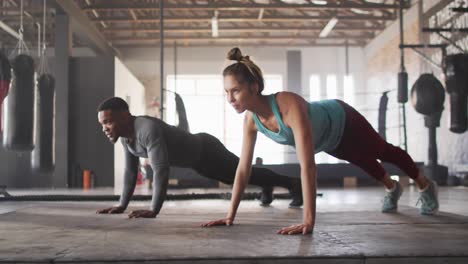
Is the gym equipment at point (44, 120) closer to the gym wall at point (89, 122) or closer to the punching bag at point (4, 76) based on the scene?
the punching bag at point (4, 76)

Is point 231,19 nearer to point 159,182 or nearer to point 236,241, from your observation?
point 159,182

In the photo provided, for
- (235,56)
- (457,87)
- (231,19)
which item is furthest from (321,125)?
(231,19)

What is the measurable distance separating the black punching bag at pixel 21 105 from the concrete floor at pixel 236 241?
2.37 meters

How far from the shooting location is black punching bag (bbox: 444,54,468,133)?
6098mm

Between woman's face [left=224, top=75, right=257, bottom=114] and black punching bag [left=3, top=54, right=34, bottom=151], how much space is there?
10.7ft

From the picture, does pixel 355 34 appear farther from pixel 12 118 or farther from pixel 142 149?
pixel 142 149

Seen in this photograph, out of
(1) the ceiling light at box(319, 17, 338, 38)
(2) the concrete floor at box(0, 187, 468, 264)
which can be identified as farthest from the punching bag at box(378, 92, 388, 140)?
Answer: (2) the concrete floor at box(0, 187, 468, 264)

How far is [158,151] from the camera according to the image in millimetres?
2656

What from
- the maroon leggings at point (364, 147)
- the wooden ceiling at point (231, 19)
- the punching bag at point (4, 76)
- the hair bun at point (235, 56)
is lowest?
the maroon leggings at point (364, 147)

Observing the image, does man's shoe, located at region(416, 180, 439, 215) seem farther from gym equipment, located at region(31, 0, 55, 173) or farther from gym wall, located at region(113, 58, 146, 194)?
gym wall, located at region(113, 58, 146, 194)

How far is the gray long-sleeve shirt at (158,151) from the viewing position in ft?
8.60

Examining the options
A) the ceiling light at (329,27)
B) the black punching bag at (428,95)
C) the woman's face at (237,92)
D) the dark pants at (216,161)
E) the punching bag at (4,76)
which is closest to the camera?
the woman's face at (237,92)

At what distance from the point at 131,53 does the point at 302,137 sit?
13.6 metres

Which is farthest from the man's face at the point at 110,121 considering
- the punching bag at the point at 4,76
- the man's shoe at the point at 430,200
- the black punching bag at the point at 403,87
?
the black punching bag at the point at 403,87
